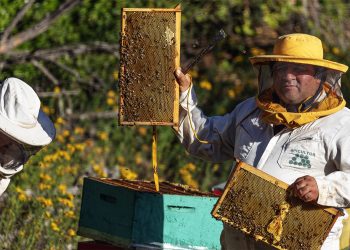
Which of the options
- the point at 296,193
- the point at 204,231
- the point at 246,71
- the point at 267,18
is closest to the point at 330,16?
the point at 267,18

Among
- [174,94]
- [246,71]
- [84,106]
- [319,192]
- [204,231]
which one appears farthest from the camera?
[246,71]

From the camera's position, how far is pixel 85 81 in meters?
9.27

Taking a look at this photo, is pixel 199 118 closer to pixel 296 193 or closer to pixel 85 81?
pixel 296 193

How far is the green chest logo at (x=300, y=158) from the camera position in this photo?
5078mm

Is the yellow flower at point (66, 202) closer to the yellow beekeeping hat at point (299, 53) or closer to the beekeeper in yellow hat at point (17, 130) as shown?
the yellow beekeeping hat at point (299, 53)

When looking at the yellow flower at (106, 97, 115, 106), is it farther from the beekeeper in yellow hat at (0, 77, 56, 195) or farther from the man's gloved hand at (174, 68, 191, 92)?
the beekeeper in yellow hat at (0, 77, 56, 195)

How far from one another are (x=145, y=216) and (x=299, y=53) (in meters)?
1.12

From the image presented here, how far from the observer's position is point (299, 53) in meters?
5.21

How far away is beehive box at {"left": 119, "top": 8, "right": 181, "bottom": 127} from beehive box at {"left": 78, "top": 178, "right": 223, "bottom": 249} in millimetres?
408

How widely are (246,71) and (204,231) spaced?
5.18 meters

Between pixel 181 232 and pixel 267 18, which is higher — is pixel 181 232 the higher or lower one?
the lower one

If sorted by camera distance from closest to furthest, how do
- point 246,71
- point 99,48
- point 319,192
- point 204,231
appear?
1. point 319,192
2. point 204,231
3. point 99,48
4. point 246,71

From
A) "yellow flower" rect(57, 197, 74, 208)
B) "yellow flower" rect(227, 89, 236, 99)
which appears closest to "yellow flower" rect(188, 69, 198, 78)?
"yellow flower" rect(227, 89, 236, 99)

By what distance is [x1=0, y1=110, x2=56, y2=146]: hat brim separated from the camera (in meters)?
4.45
